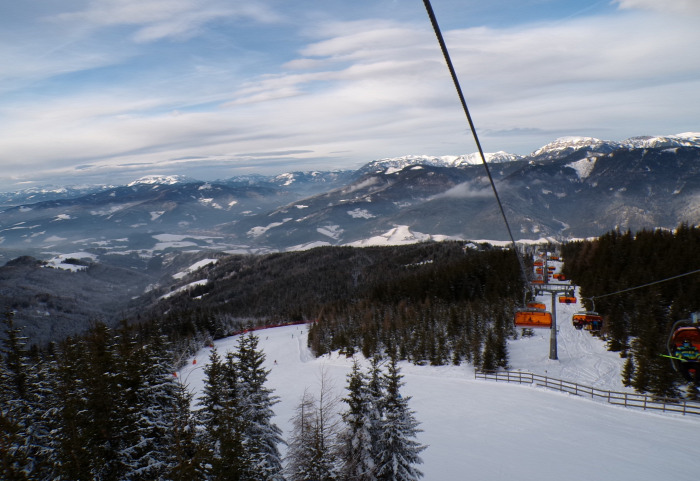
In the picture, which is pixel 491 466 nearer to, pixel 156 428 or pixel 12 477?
pixel 156 428

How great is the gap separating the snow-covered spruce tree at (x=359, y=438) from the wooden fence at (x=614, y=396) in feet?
58.2

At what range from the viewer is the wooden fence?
79.2ft

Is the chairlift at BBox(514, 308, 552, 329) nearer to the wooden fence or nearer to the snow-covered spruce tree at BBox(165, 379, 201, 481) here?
the wooden fence

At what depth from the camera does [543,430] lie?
2359cm

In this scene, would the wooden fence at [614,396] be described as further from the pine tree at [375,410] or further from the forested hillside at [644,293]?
the pine tree at [375,410]

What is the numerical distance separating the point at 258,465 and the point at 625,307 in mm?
47985

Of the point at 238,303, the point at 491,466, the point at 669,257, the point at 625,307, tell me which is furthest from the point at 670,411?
the point at 238,303

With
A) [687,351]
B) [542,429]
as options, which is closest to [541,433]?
[542,429]

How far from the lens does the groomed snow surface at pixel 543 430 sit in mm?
19016

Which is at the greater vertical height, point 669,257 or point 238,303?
point 669,257

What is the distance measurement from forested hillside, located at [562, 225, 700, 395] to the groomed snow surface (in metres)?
3.28

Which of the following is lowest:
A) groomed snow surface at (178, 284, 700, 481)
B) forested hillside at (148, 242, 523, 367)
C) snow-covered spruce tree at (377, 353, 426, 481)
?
forested hillside at (148, 242, 523, 367)

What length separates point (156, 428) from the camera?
17656 mm

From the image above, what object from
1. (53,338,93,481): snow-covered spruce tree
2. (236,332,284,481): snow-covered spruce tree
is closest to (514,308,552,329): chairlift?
(236,332,284,481): snow-covered spruce tree
